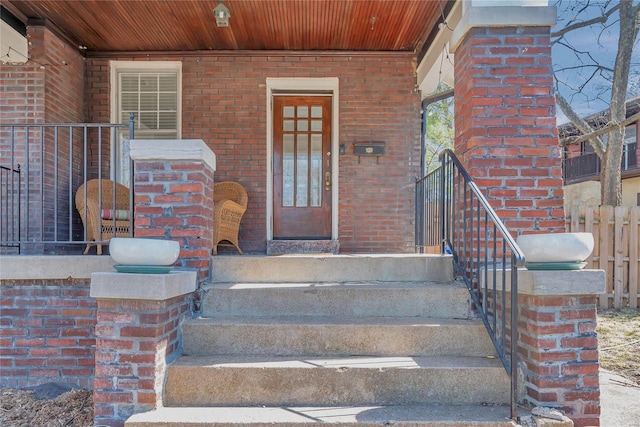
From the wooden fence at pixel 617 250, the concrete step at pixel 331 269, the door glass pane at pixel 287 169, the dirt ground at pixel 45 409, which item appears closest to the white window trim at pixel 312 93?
the door glass pane at pixel 287 169

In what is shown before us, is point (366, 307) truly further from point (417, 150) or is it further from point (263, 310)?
point (417, 150)

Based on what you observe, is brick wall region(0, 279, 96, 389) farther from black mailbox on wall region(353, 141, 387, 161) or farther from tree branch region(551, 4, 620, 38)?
tree branch region(551, 4, 620, 38)

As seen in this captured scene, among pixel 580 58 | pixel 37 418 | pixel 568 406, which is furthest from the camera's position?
pixel 580 58

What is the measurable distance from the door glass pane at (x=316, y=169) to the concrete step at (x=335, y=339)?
9.52ft

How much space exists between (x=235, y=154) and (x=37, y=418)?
3357mm

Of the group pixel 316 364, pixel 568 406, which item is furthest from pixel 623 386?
pixel 316 364

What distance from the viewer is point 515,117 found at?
3064mm

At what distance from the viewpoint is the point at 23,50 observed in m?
4.46

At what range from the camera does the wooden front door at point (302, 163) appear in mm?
5430

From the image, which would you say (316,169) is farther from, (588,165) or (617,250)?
(588,165)

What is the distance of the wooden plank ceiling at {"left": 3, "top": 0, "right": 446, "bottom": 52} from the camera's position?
4.24 meters

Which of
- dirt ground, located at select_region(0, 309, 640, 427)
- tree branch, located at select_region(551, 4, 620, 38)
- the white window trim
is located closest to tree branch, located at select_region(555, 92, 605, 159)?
tree branch, located at select_region(551, 4, 620, 38)

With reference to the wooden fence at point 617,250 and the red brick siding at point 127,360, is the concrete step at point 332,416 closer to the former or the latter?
the red brick siding at point 127,360

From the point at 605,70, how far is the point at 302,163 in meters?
6.23
